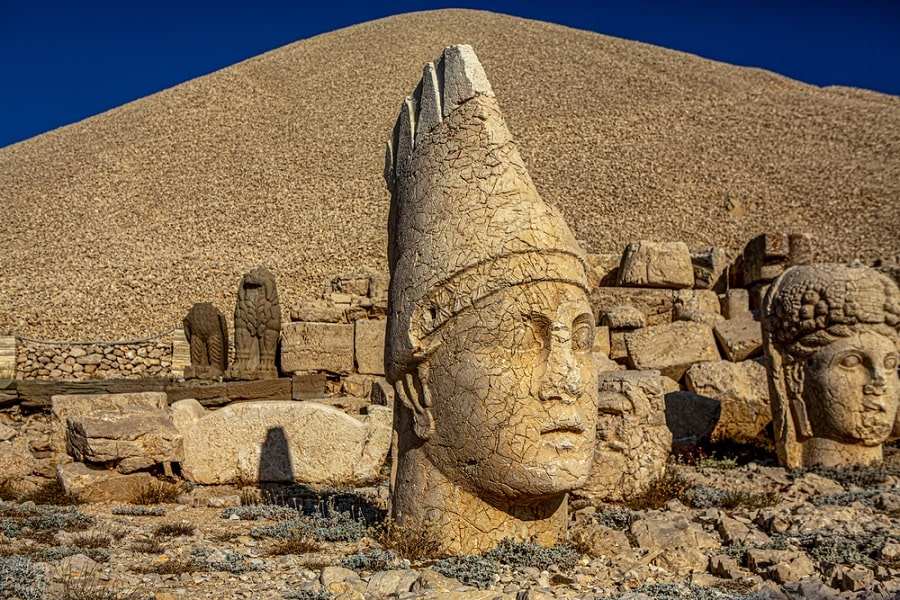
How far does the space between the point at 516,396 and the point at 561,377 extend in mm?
254

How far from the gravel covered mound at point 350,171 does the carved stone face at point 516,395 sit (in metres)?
16.4

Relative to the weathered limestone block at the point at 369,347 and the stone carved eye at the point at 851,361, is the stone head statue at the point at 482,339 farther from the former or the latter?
the weathered limestone block at the point at 369,347

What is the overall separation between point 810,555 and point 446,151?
304cm

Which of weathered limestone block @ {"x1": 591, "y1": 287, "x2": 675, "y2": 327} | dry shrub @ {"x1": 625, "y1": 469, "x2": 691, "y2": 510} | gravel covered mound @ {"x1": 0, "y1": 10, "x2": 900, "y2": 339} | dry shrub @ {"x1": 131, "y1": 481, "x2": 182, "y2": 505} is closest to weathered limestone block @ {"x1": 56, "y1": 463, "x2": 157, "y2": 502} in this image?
dry shrub @ {"x1": 131, "y1": 481, "x2": 182, "y2": 505}

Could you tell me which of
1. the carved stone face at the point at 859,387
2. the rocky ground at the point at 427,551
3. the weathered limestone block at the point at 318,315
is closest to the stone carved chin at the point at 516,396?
the rocky ground at the point at 427,551

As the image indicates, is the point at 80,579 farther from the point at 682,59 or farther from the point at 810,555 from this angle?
the point at 682,59

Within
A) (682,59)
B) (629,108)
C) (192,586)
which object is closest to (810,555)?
(192,586)

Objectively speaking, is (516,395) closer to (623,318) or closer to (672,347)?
(672,347)

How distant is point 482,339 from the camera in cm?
434

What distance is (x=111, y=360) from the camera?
13688mm

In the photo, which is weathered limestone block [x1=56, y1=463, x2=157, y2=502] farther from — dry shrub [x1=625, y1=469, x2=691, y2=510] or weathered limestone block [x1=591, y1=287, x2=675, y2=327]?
weathered limestone block [x1=591, y1=287, x2=675, y2=327]

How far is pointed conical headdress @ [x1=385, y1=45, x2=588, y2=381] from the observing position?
438 cm

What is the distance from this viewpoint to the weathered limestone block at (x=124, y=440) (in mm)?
6688

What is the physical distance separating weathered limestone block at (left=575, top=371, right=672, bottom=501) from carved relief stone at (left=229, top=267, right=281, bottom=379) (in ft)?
23.1
